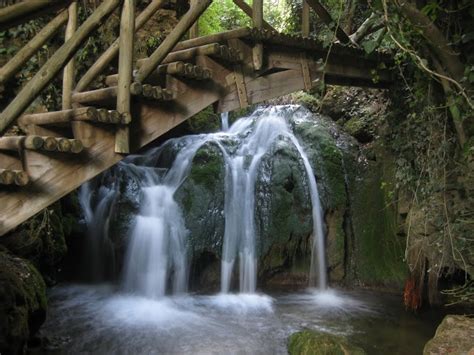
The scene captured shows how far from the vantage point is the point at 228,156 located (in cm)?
973

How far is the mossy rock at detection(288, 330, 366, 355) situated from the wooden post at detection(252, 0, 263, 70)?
3274 millimetres

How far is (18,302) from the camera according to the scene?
16.5 feet

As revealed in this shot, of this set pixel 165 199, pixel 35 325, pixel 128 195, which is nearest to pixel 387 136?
pixel 165 199

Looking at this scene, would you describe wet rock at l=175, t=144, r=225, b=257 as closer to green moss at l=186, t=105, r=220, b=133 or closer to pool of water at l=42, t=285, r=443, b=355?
pool of water at l=42, t=285, r=443, b=355

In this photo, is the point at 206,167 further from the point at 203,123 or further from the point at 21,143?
the point at 21,143

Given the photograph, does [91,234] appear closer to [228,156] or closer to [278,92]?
[228,156]

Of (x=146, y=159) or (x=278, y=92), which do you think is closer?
(x=278, y=92)

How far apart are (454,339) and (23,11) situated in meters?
4.78

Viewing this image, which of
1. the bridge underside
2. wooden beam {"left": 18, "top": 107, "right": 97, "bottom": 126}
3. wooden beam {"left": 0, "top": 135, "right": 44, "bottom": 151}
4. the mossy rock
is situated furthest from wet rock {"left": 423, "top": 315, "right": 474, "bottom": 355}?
wooden beam {"left": 0, "top": 135, "right": 44, "bottom": 151}

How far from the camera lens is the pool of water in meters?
6.03

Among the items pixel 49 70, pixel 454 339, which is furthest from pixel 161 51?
pixel 454 339

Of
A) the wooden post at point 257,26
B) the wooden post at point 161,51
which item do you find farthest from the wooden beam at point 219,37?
the wooden post at point 161,51

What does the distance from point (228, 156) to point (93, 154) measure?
607 centimetres

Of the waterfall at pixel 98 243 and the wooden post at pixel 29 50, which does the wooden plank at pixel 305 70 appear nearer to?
the wooden post at pixel 29 50
